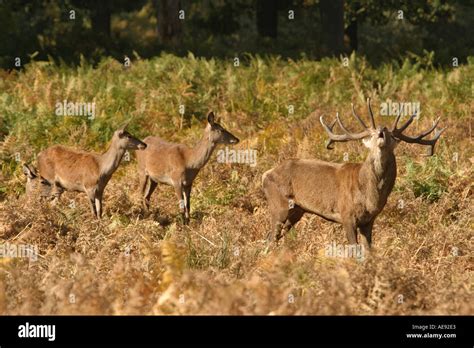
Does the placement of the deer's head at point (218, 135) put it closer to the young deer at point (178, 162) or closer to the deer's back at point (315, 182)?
the young deer at point (178, 162)

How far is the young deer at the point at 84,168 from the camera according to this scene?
43.4ft

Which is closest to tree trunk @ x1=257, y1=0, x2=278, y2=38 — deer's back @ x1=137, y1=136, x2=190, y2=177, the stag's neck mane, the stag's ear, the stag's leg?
deer's back @ x1=137, y1=136, x2=190, y2=177

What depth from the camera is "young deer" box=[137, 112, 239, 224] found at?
13.8m

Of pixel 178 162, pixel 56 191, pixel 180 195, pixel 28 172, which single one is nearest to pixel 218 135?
pixel 178 162

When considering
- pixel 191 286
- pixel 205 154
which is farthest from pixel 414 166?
pixel 191 286

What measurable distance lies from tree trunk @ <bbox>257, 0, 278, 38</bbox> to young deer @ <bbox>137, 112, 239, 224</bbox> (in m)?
18.1

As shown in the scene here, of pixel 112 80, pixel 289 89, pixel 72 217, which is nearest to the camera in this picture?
pixel 72 217

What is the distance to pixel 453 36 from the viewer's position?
3819 centimetres

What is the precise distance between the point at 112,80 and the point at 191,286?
12599 mm

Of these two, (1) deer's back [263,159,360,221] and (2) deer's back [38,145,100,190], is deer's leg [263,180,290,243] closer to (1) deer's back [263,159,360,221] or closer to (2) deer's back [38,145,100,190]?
(1) deer's back [263,159,360,221]

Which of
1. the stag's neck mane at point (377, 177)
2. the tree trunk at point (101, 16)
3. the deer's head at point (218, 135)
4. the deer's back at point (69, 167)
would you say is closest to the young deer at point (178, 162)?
the deer's head at point (218, 135)

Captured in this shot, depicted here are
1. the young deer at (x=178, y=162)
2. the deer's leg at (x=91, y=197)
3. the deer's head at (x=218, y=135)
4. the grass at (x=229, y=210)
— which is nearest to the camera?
the grass at (x=229, y=210)

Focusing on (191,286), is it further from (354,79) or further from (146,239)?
(354,79)

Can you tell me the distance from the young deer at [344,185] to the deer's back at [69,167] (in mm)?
3169
